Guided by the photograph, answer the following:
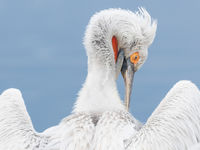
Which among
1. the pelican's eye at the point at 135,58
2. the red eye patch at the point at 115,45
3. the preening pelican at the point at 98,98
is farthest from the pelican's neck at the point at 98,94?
the pelican's eye at the point at 135,58

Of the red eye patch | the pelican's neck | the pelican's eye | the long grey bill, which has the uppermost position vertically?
the red eye patch

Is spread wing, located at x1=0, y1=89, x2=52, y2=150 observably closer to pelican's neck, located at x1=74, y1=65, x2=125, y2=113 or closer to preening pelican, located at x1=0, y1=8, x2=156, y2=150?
preening pelican, located at x1=0, y1=8, x2=156, y2=150

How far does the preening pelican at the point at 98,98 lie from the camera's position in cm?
600

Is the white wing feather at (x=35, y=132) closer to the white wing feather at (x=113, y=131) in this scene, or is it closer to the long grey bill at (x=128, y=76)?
the white wing feather at (x=113, y=131)

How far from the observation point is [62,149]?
5898 millimetres

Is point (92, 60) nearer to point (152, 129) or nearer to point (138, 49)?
point (138, 49)

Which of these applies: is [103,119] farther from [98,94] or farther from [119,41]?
[119,41]

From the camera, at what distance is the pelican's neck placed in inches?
269

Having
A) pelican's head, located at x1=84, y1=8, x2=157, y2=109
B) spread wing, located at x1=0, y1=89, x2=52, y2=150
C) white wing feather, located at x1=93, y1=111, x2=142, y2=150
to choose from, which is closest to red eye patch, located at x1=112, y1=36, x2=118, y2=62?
pelican's head, located at x1=84, y1=8, x2=157, y2=109

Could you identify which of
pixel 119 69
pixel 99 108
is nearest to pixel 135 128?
pixel 99 108

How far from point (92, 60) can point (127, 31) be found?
2.81 feet

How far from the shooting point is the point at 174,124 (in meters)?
5.93

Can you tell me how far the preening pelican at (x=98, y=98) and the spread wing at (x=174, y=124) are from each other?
11.9 inches

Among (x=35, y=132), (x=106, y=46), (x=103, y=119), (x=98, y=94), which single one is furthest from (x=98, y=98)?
(x=35, y=132)
